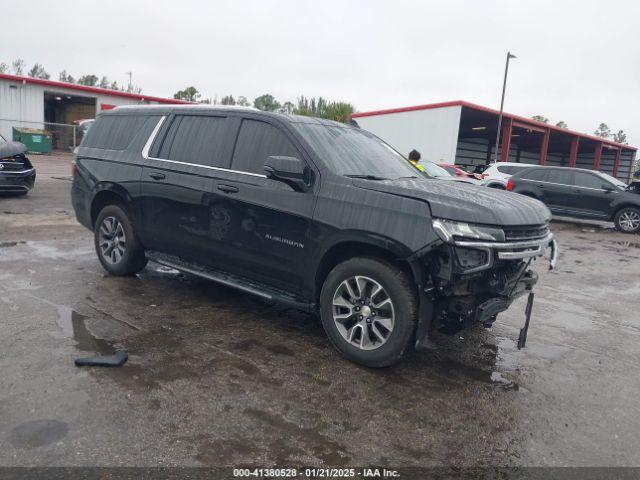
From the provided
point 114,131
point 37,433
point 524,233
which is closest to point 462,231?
point 524,233

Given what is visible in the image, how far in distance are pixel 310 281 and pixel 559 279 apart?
5.07 metres

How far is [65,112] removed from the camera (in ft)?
128

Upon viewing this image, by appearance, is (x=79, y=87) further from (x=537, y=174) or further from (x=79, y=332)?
(x=79, y=332)

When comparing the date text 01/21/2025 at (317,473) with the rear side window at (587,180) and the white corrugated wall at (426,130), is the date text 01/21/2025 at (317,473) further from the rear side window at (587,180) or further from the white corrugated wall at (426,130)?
the white corrugated wall at (426,130)

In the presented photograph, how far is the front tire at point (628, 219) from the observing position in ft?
46.1

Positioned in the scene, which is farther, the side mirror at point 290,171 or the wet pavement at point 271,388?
the side mirror at point 290,171

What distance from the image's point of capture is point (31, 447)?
2.74 m

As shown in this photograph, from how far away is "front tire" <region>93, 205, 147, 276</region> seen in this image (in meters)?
5.78

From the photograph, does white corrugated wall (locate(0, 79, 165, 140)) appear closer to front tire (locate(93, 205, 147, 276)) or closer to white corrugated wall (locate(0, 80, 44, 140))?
white corrugated wall (locate(0, 80, 44, 140))

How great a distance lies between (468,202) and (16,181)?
35.5ft

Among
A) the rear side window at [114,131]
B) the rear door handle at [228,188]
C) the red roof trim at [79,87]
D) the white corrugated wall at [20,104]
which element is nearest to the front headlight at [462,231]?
the rear door handle at [228,188]

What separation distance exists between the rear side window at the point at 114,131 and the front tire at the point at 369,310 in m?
3.16

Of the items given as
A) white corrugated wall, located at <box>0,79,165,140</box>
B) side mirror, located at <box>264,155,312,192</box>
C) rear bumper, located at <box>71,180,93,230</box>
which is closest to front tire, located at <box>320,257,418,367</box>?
side mirror, located at <box>264,155,312,192</box>

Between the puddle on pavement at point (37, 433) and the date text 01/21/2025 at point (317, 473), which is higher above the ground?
the date text 01/21/2025 at point (317, 473)
